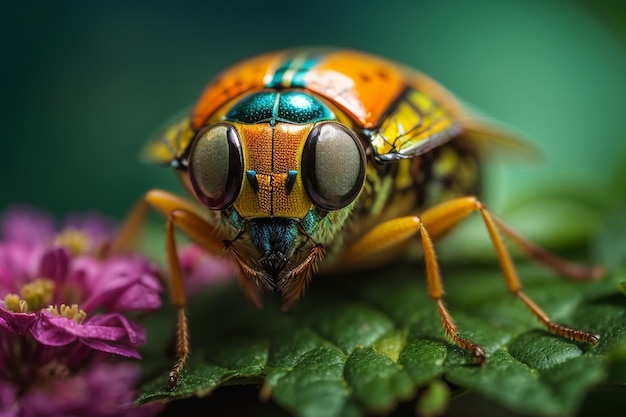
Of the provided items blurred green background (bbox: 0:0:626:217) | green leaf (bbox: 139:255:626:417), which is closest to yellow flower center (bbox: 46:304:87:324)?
green leaf (bbox: 139:255:626:417)

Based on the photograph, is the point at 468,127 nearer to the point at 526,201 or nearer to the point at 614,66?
the point at 526,201

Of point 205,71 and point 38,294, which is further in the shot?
point 205,71

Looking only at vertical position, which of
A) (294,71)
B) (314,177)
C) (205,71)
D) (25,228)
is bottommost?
(25,228)

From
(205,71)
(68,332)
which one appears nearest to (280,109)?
Answer: (68,332)

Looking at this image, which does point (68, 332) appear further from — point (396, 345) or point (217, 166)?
point (396, 345)

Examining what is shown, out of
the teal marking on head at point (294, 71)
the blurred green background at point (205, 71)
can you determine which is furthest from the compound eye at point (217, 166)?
the blurred green background at point (205, 71)

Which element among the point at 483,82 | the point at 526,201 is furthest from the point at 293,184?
the point at 483,82

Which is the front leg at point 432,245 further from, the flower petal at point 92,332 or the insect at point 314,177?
the flower petal at point 92,332
